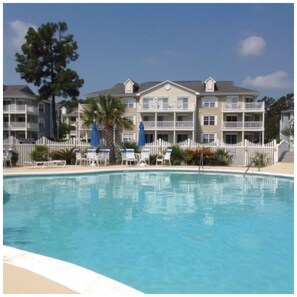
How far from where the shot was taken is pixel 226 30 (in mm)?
15086

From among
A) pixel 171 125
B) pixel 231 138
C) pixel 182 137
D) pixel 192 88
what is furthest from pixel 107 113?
pixel 231 138

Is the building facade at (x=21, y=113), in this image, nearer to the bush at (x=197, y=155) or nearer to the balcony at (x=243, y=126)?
the balcony at (x=243, y=126)

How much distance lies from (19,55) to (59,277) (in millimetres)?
40787

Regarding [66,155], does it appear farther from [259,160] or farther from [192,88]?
[192,88]

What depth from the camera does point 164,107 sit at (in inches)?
1651

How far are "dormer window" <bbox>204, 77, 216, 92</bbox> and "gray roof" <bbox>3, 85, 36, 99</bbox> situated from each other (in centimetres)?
2513

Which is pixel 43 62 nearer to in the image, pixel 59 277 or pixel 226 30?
pixel 226 30

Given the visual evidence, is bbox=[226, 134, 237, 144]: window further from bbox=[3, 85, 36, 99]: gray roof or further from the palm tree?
bbox=[3, 85, 36, 99]: gray roof

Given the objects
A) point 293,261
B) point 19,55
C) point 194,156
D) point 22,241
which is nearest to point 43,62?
point 19,55

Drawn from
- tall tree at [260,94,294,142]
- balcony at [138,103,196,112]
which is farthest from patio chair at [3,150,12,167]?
tall tree at [260,94,294,142]

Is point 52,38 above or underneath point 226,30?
above

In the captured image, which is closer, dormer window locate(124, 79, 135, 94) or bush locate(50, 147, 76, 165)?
bush locate(50, 147, 76, 165)

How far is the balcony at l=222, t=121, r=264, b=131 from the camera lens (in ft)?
132

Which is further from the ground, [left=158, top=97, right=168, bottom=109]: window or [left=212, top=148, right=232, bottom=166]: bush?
[left=158, top=97, right=168, bottom=109]: window
